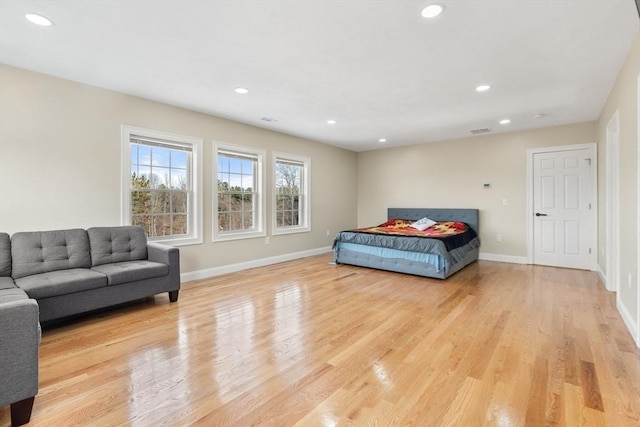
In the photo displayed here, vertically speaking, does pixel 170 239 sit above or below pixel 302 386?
above

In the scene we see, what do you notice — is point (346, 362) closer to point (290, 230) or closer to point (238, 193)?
point (238, 193)

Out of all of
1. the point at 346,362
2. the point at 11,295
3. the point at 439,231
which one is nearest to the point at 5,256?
the point at 11,295

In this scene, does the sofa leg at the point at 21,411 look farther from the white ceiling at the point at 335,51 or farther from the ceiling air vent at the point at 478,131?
the ceiling air vent at the point at 478,131

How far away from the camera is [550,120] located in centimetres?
494

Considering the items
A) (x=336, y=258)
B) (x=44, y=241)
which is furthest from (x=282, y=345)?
(x=336, y=258)

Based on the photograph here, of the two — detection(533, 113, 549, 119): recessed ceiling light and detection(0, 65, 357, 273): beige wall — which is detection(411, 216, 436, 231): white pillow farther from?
detection(0, 65, 357, 273): beige wall

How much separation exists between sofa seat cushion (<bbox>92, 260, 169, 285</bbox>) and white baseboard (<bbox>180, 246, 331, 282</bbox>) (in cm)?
99

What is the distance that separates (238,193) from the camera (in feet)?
17.1

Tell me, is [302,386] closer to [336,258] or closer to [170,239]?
[170,239]

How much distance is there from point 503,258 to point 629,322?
10.7 ft

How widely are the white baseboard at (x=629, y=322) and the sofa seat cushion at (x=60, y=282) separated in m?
4.57

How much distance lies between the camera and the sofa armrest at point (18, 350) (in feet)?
4.79

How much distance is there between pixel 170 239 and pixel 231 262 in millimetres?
1049

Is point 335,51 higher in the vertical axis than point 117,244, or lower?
higher
